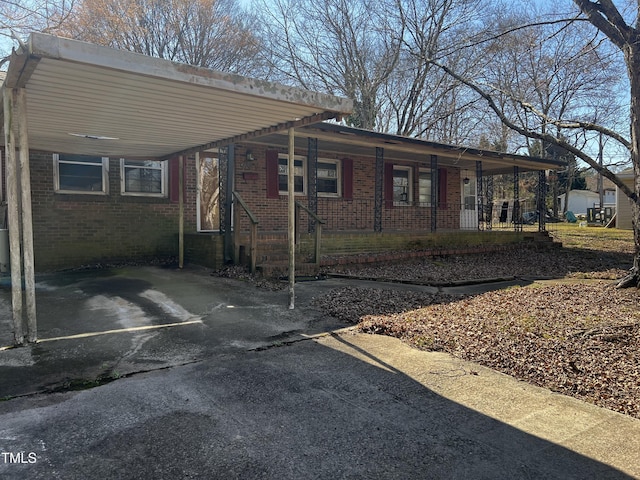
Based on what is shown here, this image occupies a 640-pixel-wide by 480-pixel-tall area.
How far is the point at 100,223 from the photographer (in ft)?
32.0

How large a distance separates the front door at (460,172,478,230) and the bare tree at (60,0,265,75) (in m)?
10.9

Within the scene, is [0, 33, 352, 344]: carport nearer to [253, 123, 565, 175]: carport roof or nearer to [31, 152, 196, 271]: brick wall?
[31, 152, 196, 271]: brick wall

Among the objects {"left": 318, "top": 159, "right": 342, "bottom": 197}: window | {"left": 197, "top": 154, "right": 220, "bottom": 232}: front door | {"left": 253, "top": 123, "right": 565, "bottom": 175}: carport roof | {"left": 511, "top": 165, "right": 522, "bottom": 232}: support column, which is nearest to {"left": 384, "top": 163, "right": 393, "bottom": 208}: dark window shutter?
{"left": 253, "top": 123, "right": 565, "bottom": 175}: carport roof

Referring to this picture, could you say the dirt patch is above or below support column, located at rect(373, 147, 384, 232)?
below

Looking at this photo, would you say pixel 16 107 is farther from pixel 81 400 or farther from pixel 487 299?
pixel 487 299

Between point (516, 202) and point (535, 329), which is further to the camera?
point (516, 202)

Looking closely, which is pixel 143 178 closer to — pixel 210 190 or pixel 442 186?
pixel 210 190

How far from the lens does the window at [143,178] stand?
1020 cm

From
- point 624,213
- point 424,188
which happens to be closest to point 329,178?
point 424,188

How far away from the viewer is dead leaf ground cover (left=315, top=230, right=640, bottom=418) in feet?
11.9

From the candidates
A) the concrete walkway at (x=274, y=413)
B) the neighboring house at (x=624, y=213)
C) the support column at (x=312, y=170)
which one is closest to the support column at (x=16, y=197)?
the concrete walkway at (x=274, y=413)

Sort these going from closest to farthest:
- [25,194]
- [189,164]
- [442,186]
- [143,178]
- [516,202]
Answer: [25,194] → [143,178] → [189,164] → [516,202] → [442,186]

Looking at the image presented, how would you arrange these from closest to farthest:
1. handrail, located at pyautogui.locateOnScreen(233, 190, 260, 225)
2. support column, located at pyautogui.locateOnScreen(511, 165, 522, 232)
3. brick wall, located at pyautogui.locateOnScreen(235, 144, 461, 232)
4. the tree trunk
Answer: the tree trunk < handrail, located at pyautogui.locateOnScreen(233, 190, 260, 225) < brick wall, located at pyautogui.locateOnScreen(235, 144, 461, 232) < support column, located at pyautogui.locateOnScreen(511, 165, 522, 232)

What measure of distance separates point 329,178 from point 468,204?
6.44 metres
